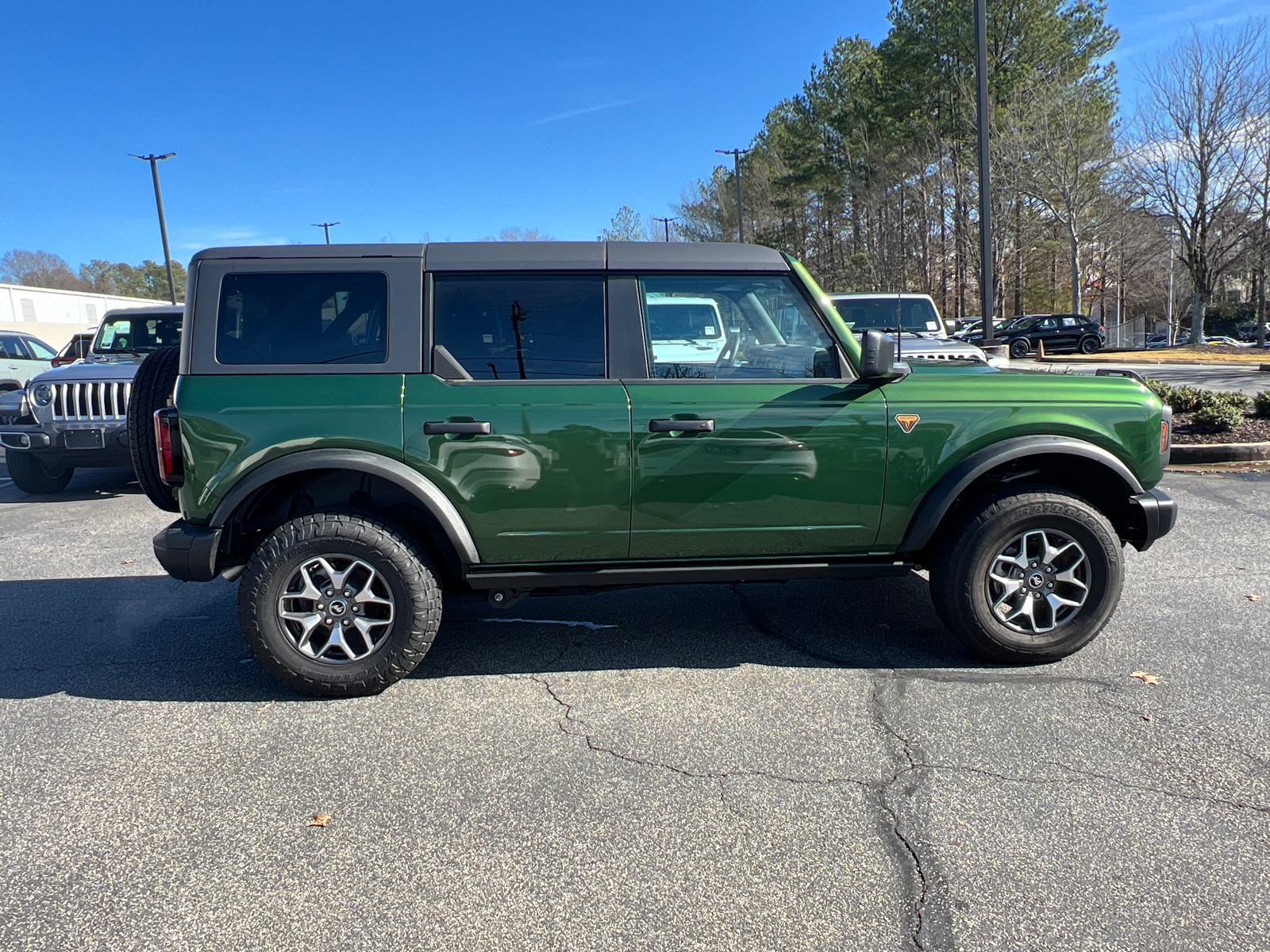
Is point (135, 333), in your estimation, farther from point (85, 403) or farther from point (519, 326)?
point (519, 326)

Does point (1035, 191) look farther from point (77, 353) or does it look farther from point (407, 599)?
point (407, 599)

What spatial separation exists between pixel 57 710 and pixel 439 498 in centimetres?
187

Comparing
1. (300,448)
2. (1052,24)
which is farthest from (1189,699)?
(1052,24)

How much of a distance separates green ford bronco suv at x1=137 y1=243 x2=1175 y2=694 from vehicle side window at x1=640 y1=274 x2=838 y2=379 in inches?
0.4

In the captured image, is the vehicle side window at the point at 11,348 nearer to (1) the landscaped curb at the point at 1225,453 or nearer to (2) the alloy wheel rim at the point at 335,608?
(2) the alloy wheel rim at the point at 335,608

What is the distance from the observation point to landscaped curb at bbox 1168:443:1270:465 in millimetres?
9023

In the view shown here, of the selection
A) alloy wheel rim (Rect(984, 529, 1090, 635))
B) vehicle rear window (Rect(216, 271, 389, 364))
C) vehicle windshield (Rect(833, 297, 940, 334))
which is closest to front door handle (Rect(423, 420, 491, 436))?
vehicle rear window (Rect(216, 271, 389, 364))

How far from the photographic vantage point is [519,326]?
3777 mm

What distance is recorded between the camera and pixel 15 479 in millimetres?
8922

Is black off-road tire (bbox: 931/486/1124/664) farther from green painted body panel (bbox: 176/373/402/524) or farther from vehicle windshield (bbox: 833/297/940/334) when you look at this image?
vehicle windshield (bbox: 833/297/940/334)

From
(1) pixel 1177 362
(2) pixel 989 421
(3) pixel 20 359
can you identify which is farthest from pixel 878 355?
(1) pixel 1177 362

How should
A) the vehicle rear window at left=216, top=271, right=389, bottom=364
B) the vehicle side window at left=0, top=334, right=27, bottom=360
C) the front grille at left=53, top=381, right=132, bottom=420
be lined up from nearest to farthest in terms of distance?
1. the vehicle rear window at left=216, top=271, right=389, bottom=364
2. the front grille at left=53, top=381, right=132, bottom=420
3. the vehicle side window at left=0, top=334, right=27, bottom=360

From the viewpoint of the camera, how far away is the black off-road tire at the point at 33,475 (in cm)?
874

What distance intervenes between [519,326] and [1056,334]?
31.5m
